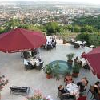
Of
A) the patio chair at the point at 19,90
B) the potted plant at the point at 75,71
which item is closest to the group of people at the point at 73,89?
the potted plant at the point at 75,71

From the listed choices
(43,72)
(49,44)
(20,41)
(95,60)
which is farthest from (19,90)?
(49,44)

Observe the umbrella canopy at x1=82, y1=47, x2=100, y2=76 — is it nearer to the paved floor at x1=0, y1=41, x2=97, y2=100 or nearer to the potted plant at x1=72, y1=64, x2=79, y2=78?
the potted plant at x1=72, y1=64, x2=79, y2=78

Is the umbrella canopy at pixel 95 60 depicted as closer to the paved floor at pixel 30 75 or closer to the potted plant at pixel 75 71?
the potted plant at pixel 75 71

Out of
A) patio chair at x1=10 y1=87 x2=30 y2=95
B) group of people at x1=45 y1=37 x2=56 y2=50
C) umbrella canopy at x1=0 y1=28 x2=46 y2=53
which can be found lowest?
patio chair at x1=10 y1=87 x2=30 y2=95

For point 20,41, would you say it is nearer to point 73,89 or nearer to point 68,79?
point 68,79

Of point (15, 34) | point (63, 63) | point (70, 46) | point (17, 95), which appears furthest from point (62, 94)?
point (70, 46)

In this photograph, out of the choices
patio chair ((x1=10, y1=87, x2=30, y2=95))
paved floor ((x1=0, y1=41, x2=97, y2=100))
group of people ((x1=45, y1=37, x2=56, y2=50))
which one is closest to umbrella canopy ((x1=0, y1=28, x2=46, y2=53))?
paved floor ((x1=0, y1=41, x2=97, y2=100))

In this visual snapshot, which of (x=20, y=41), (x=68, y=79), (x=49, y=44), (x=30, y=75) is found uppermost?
(x=20, y=41)
